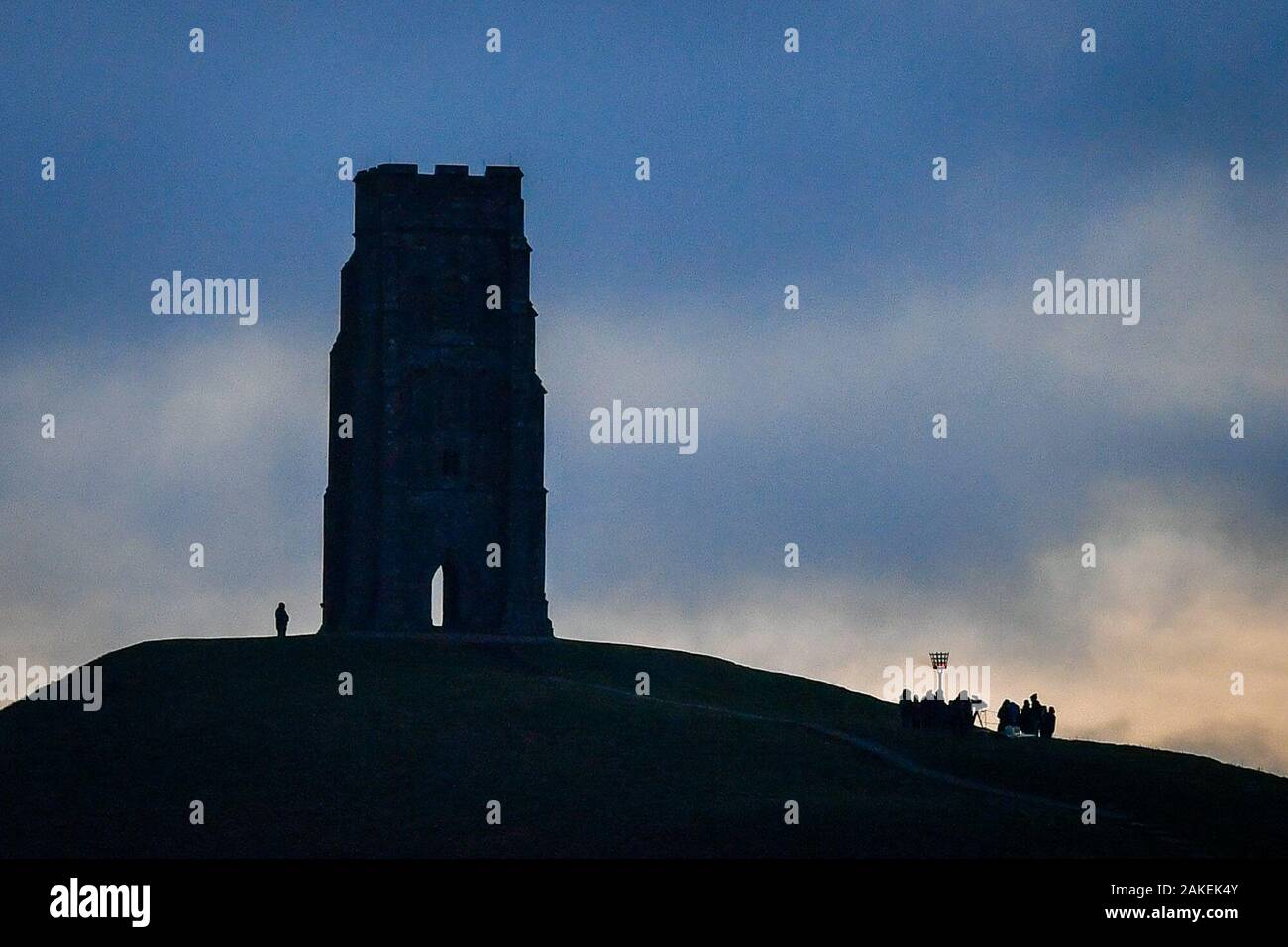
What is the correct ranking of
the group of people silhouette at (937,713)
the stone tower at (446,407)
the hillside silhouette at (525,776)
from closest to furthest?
the hillside silhouette at (525,776)
the group of people silhouette at (937,713)
the stone tower at (446,407)

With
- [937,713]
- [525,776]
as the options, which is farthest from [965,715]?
[525,776]

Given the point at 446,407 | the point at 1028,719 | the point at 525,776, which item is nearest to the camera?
the point at 525,776

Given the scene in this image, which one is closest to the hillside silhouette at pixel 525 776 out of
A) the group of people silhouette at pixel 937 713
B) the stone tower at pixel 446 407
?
the group of people silhouette at pixel 937 713

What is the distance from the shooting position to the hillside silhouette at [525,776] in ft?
150

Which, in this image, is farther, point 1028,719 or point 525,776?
point 1028,719

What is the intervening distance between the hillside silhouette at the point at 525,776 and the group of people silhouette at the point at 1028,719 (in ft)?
7.25

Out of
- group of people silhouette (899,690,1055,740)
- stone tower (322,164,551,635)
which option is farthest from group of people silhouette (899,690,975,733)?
stone tower (322,164,551,635)

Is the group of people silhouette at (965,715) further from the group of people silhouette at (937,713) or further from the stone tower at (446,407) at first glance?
the stone tower at (446,407)

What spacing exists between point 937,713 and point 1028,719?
4.15 metres

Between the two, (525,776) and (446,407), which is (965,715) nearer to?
(525,776)

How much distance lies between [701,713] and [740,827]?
15206 mm

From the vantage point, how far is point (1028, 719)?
203 ft

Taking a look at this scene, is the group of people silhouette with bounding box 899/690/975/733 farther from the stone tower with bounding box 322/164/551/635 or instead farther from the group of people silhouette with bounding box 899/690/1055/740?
the stone tower with bounding box 322/164/551/635
